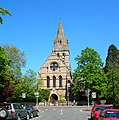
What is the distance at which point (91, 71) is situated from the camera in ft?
265

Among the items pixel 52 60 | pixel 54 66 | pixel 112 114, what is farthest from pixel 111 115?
pixel 52 60

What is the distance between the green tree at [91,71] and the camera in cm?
7950

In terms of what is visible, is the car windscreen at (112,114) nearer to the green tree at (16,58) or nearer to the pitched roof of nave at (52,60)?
the green tree at (16,58)

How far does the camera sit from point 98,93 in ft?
267

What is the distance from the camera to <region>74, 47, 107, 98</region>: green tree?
79.5 meters

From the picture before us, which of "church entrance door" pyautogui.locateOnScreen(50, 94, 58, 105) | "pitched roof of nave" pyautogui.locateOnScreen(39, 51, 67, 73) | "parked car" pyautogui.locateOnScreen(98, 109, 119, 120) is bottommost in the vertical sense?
"parked car" pyautogui.locateOnScreen(98, 109, 119, 120)

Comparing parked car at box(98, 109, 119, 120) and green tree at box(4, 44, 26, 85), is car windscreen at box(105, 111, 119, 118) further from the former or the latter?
green tree at box(4, 44, 26, 85)

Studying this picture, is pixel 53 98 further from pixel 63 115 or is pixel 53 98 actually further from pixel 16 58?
pixel 63 115

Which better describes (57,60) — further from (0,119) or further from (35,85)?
(0,119)

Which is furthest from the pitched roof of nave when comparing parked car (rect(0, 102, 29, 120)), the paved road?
parked car (rect(0, 102, 29, 120))

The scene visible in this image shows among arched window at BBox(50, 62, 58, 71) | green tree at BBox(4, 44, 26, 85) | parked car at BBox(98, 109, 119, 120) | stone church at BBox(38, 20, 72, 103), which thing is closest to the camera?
parked car at BBox(98, 109, 119, 120)

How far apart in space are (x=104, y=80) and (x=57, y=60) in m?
29.6

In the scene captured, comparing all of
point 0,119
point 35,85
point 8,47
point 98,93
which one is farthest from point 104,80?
point 0,119

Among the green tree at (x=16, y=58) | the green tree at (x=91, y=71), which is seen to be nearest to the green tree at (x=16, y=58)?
the green tree at (x=16, y=58)
